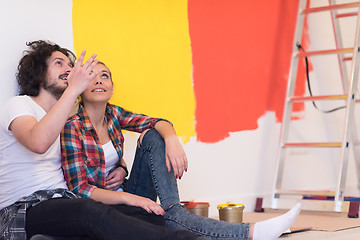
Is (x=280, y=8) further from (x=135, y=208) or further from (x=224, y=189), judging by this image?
(x=135, y=208)

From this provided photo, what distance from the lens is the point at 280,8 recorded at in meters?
3.27

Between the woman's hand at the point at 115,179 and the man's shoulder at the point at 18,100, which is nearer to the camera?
the man's shoulder at the point at 18,100

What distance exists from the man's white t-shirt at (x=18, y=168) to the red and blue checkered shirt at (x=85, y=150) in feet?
0.22

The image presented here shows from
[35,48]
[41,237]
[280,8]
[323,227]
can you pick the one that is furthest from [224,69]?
[41,237]

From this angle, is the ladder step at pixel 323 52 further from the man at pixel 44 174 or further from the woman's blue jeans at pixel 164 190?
the man at pixel 44 174

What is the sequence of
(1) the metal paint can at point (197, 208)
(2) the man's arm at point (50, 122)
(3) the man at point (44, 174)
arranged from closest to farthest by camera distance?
(3) the man at point (44, 174) → (2) the man's arm at point (50, 122) → (1) the metal paint can at point (197, 208)

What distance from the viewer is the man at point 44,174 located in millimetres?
1467

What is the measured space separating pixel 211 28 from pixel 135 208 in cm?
146

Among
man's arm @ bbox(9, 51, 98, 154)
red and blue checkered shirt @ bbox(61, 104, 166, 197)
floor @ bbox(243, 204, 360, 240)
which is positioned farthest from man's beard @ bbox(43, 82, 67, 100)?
floor @ bbox(243, 204, 360, 240)

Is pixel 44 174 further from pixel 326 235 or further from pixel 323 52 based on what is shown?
pixel 323 52

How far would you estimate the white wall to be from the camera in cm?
202

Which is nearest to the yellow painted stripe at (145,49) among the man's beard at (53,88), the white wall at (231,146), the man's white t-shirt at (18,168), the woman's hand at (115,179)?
the white wall at (231,146)

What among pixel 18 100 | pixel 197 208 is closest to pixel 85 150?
pixel 18 100

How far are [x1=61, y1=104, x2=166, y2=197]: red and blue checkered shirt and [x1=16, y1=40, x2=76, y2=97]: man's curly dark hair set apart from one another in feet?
0.59
